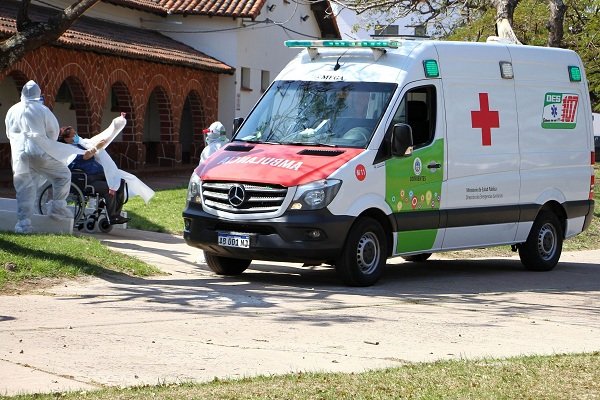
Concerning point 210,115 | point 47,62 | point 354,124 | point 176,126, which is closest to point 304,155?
point 354,124

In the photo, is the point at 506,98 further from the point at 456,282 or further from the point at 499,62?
the point at 456,282

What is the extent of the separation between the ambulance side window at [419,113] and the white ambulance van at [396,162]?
16 mm

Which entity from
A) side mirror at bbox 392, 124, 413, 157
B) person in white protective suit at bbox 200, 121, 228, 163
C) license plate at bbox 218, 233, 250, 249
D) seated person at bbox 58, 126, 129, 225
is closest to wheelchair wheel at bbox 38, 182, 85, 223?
Result: seated person at bbox 58, 126, 129, 225

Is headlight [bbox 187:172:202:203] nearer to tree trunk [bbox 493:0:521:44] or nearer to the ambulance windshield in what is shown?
the ambulance windshield

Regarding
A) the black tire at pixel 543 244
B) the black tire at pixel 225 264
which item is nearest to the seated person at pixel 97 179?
the black tire at pixel 225 264

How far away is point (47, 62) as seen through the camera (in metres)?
28.0

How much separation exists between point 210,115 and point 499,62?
24.6 meters

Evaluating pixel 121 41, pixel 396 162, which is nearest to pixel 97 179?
pixel 396 162

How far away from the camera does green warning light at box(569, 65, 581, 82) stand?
649 inches

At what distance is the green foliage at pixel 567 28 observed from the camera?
112ft

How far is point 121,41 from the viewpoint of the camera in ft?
107

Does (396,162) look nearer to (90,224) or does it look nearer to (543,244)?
(543,244)

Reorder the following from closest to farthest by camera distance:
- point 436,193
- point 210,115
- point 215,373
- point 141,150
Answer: point 215,373
point 436,193
point 141,150
point 210,115

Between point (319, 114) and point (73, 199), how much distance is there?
495cm
